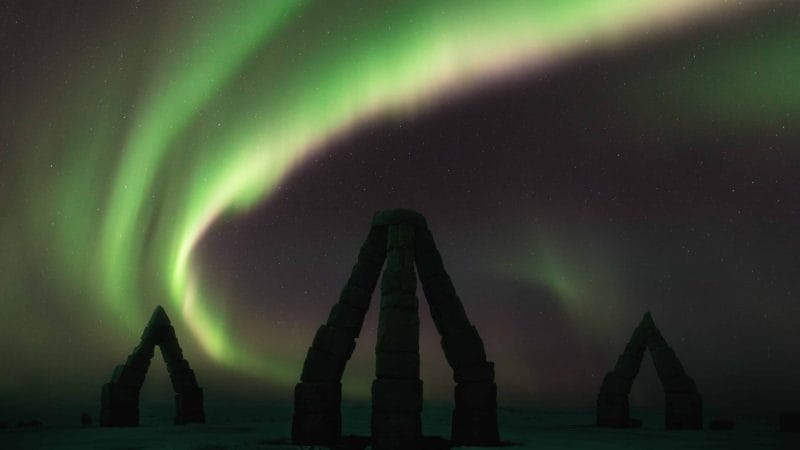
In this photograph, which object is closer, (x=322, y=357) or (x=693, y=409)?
(x=322, y=357)

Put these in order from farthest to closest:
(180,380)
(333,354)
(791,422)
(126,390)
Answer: (791,422) → (180,380) → (126,390) → (333,354)

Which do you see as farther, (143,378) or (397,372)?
(143,378)

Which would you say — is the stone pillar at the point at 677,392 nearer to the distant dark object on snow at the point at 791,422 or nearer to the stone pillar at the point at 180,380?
the distant dark object on snow at the point at 791,422

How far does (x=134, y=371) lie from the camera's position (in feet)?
97.3

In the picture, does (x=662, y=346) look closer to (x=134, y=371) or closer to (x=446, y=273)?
(x=446, y=273)

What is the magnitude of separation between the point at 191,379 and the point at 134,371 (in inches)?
122

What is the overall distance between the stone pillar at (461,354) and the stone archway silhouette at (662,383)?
13.5m

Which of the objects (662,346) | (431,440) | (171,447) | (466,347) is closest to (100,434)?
(171,447)

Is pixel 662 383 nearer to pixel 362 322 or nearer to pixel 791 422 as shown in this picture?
pixel 791 422

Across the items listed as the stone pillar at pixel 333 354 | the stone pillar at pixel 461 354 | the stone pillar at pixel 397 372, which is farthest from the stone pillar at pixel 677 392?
the stone pillar at pixel 397 372

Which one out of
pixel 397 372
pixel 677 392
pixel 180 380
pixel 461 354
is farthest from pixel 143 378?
pixel 677 392

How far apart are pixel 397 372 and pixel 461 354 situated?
313 cm

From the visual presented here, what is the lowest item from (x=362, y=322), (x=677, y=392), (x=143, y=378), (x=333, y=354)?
(x=677, y=392)

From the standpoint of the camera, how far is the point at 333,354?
20.3 meters
